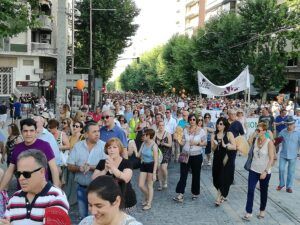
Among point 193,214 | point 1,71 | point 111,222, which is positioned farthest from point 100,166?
point 1,71

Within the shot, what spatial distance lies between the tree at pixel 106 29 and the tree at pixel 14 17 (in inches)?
1167

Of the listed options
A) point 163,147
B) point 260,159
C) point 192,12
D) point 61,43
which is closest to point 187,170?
point 163,147

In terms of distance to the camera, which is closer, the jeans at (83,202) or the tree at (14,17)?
the jeans at (83,202)

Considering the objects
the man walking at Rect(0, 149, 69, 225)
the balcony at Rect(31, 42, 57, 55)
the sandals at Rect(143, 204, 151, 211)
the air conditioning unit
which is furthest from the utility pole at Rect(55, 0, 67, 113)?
the air conditioning unit

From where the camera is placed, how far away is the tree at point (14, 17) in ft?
38.4

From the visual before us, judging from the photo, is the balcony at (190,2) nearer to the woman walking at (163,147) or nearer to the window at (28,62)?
the window at (28,62)

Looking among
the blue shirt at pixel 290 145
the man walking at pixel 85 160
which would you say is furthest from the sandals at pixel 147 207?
the blue shirt at pixel 290 145

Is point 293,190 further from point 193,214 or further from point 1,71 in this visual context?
point 1,71

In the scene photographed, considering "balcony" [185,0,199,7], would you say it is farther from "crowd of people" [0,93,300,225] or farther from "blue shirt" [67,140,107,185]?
"blue shirt" [67,140,107,185]

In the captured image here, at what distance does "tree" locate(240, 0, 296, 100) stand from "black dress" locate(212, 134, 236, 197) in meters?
33.2

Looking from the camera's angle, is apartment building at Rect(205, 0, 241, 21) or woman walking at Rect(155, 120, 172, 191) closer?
woman walking at Rect(155, 120, 172, 191)

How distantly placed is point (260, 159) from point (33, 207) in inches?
212

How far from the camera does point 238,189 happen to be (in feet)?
35.4

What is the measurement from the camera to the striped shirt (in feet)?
11.0
